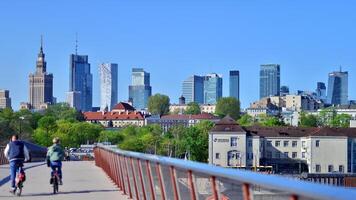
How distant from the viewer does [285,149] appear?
502 feet

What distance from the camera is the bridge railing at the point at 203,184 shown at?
552 cm

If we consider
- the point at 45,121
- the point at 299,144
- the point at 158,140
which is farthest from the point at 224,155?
the point at 45,121

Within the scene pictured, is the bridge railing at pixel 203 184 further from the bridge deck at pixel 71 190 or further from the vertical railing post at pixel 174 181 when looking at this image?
the bridge deck at pixel 71 190

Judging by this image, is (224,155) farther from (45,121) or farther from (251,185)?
(251,185)

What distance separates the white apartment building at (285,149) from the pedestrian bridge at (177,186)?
11926 cm

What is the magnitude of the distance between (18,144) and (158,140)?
495ft

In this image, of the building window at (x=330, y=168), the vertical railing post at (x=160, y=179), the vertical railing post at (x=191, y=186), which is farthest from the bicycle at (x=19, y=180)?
the building window at (x=330, y=168)

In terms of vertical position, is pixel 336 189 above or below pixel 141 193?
above

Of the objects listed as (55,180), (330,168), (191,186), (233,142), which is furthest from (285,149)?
(191,186)

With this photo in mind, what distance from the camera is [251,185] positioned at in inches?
Result: 284

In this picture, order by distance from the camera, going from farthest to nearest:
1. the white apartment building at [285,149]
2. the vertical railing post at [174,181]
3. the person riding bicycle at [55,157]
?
1. the white apartment building at [285,149]
2. the person riding bicycle at [55,157]
3. the vertical railing post at [174,181]

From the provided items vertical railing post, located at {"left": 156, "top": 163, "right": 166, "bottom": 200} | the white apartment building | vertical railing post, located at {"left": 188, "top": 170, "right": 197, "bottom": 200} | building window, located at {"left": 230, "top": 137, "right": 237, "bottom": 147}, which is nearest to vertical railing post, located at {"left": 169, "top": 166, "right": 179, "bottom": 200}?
vertical railing post, located at {"left": 156, "top": 163, "right": 166, "bottom": 200}

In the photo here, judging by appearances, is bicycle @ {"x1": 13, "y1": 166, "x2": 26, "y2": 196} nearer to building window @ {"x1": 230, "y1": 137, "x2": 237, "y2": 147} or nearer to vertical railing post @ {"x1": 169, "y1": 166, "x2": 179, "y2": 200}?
vertical railing post @ {"x1": 169, "y1": 166, "x2": 179, "y2": 200}

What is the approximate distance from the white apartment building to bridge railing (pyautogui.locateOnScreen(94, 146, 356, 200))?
414 ft
